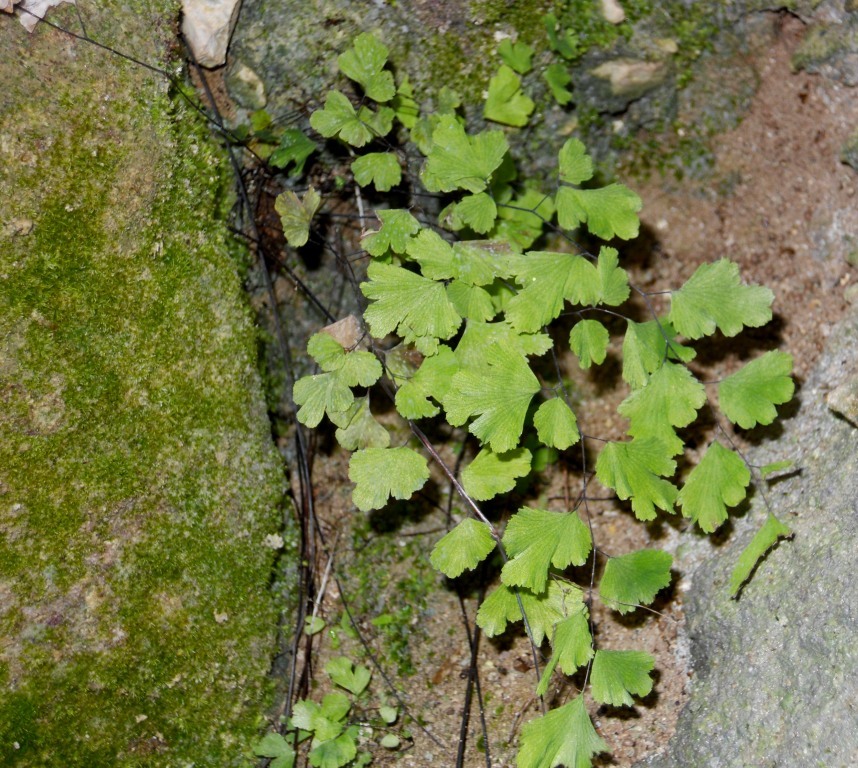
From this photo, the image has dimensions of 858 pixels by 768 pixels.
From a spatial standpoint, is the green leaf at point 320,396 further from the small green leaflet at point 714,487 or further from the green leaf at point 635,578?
the small green leaflet at point 714,487

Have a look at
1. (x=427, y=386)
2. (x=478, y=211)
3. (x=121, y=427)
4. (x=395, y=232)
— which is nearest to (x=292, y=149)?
(x=395, y=232)

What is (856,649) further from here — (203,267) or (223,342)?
(203,267)

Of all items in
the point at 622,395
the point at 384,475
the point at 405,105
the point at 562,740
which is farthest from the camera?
the point at 622,395

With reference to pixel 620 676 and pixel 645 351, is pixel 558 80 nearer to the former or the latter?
pixel 645 351

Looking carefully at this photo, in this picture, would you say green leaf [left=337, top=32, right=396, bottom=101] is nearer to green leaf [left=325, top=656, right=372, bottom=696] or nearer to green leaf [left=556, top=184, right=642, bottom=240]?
green leaf [left=556, top=184, right=642, bottom=240]

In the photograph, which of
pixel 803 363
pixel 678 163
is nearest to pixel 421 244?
pixel 678 163
